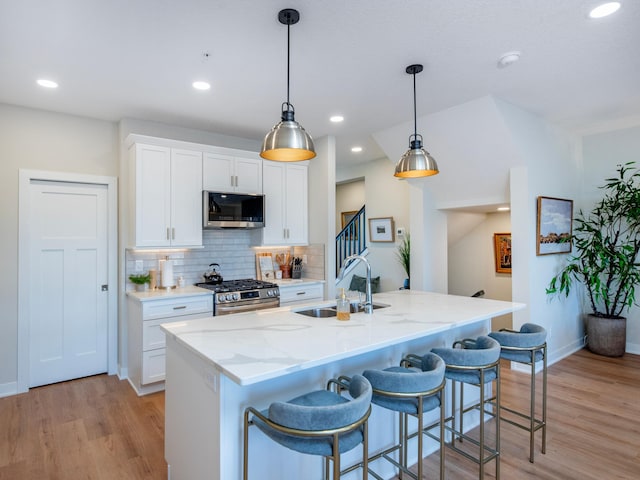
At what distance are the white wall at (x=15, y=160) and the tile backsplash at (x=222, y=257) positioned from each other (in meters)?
1.02

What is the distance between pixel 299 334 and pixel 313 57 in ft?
6.58

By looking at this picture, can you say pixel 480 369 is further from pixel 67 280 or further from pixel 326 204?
pixel 67 280

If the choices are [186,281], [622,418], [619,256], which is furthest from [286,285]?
[619,256]

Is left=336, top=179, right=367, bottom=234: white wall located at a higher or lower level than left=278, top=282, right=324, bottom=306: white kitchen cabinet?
higher

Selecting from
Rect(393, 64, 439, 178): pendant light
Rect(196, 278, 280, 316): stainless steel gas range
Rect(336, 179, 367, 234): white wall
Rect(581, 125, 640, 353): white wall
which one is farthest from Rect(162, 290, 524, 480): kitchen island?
Rect(336, 179, 367, 234): white wall

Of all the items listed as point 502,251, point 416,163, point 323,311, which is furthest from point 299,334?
point 502,251

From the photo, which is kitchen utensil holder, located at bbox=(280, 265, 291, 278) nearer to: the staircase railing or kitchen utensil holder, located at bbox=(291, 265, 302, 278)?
kitchen utensil holder, located at bbox=(291, 265, 302, 278)

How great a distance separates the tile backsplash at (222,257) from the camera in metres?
4.14

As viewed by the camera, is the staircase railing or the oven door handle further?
the staircase railing

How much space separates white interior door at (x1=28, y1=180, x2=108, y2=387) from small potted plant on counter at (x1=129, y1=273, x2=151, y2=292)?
42 cm

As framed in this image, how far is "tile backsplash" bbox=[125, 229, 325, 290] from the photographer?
13.6 feet

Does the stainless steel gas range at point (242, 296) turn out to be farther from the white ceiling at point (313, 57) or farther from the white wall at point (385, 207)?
the white wall at point (385, 207)

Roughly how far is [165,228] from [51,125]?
60.3 inches

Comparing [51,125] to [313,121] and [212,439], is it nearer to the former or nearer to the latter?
[313,121]
